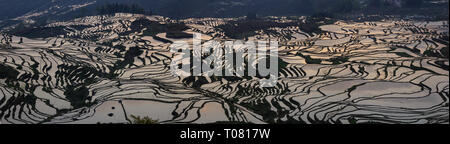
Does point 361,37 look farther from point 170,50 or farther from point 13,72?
point 13,72

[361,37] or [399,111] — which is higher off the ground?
[361,37]

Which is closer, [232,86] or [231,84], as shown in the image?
[232,86]
